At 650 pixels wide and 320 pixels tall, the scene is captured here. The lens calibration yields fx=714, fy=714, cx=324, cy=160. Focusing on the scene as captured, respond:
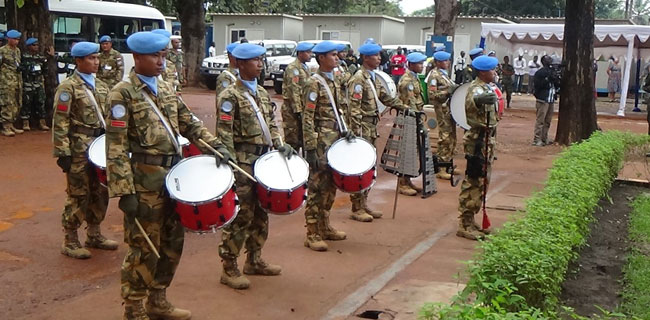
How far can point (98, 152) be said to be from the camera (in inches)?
249

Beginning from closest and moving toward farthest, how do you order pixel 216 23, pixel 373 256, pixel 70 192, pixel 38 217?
pixel 70 192, pixel 373 256, pixel 38 217, pixel 216 23

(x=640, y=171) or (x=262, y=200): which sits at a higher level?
(x=262, y=200)

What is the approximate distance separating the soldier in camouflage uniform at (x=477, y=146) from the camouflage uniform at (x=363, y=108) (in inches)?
42.4

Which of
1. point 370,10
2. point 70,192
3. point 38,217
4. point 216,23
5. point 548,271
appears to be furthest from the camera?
point 370,10

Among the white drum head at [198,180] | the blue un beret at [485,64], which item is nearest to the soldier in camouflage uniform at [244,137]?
the white drum head at [198,180]

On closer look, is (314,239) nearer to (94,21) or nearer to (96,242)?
(96,242)

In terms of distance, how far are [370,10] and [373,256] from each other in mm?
55709

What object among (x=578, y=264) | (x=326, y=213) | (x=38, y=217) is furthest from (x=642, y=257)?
(x=38, y=217)

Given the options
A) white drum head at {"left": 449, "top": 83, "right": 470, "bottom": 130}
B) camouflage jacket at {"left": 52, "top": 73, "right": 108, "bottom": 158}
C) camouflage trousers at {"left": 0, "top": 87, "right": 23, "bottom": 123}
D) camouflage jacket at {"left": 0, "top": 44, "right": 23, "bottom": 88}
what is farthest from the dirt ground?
camouflage jacket at {"left": 0, "top": 44, "right": 23, "bottom": 88}

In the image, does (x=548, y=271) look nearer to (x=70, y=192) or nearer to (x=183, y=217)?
(x=183, y=217)

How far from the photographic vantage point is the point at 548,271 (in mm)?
4398

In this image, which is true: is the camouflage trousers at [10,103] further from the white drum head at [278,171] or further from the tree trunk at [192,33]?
the tree trunk at [192,33]

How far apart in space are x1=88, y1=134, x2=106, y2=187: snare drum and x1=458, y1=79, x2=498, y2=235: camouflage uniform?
3.75 m

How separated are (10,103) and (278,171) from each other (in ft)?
33.7
